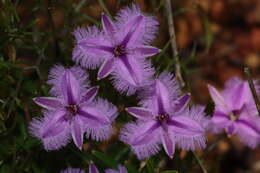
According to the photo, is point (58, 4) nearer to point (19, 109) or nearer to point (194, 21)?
point (19, 109)

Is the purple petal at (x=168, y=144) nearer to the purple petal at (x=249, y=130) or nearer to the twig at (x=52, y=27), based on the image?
the purple petal at (x=249, y=130)

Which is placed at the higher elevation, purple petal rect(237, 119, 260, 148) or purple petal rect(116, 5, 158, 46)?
purple petal rect(116, 5, 158, 46)

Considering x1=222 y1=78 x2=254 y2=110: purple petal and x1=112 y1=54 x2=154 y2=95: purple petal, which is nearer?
x1=112 y1=54 x2=154 y2=95: purple petal

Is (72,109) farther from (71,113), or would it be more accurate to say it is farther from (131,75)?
(131,75)

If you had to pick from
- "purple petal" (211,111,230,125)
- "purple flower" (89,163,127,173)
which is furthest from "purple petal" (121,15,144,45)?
"purple petal" (211,111,230,125)

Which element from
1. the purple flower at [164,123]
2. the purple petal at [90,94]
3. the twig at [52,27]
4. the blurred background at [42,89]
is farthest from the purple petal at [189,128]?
the twig at [52,27]

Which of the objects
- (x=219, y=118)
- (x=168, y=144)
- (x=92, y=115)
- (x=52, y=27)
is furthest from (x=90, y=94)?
(x=219, y=118)

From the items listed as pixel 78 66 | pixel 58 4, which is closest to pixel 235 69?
pixel 58 4

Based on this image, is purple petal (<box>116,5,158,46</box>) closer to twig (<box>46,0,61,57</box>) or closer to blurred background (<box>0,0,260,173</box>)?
blurred background (<box>0,0,260,173</box>)
